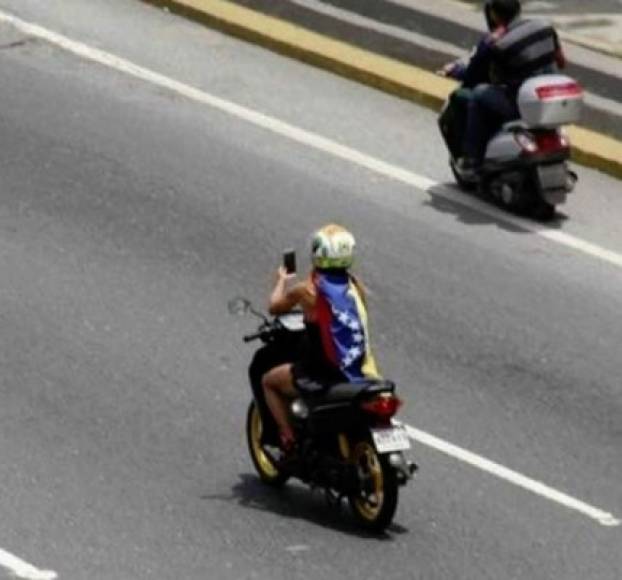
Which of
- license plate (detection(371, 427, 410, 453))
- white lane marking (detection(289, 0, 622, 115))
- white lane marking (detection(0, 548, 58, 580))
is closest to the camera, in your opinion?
white lane marking (detection(0, 548, 58, 580))

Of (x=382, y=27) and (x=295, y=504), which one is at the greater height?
(x=382, y=27)

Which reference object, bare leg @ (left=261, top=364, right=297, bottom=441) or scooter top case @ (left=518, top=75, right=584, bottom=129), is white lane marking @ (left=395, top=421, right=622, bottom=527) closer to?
bare leg @ (left=261, top=364, right=297, bottom=441)

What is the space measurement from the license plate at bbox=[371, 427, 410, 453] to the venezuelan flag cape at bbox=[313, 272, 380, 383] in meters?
0.34

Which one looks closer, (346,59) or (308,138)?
(308,138)

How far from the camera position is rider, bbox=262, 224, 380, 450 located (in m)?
14.1

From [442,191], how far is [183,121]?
2.00m

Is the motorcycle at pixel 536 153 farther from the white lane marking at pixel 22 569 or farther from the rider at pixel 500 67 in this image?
the white lane marking at pixel 22 569

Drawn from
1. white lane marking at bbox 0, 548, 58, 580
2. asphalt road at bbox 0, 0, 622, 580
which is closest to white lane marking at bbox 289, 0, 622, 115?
asphalt road at bbox 0, 0, 622, 580

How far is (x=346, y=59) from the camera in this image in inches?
832

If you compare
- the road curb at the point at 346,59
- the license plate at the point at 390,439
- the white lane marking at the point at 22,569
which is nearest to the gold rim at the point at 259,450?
the license plate at the point at 390,439

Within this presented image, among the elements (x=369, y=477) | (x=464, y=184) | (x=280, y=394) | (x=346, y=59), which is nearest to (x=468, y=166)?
(x=464, y=184)

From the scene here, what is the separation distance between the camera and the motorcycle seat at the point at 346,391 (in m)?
13.8

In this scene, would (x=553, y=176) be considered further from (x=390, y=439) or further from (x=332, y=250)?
(x=390, y=439)

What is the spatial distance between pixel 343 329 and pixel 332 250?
387 millimetres
